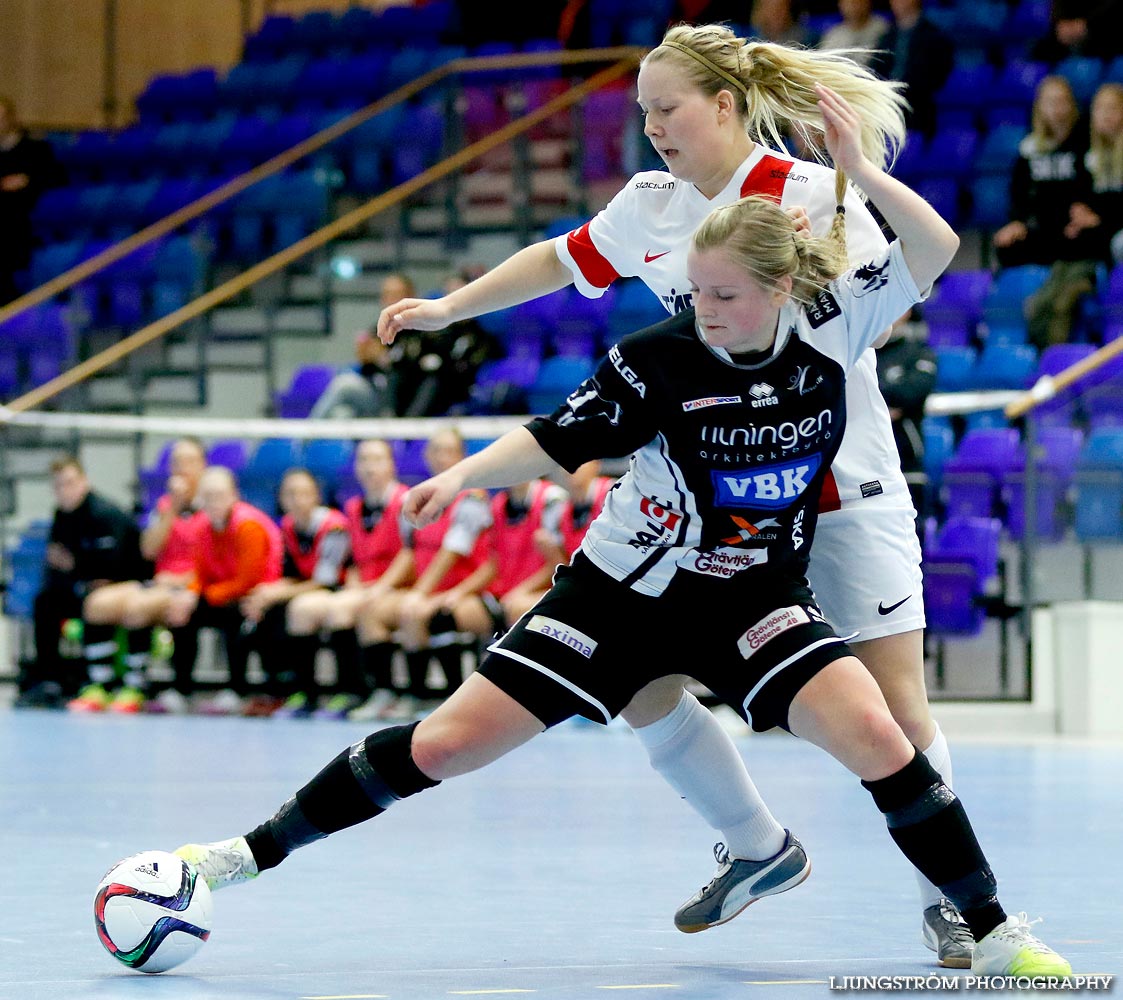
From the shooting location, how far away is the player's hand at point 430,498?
319cm

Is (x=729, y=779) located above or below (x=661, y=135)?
below

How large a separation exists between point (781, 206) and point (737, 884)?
54.0 inches

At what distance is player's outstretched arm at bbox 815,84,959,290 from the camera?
323 cm

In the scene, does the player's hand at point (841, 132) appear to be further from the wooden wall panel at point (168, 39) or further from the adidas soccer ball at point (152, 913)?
the wooden wall panel at point (168, 39)

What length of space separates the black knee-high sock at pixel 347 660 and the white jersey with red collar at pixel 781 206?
664 centimetres

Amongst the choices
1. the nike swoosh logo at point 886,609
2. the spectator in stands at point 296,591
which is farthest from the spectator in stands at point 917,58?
the nike swoosh logo at point 886,609

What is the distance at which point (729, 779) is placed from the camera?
12.3ft

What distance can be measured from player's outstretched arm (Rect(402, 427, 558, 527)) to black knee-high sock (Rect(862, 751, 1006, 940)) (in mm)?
838

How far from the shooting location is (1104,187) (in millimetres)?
10516

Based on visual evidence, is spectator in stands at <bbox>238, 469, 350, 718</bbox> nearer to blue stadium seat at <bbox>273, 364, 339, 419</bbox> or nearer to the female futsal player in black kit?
blue stadium seat at <bbox>273, 364, 339, 419</bbox>

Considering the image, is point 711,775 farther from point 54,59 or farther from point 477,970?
point 54,59

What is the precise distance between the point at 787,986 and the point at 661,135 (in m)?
1.63

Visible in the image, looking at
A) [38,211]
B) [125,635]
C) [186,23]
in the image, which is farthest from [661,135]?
[186,23]

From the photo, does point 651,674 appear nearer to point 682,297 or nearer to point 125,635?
point 682,297
